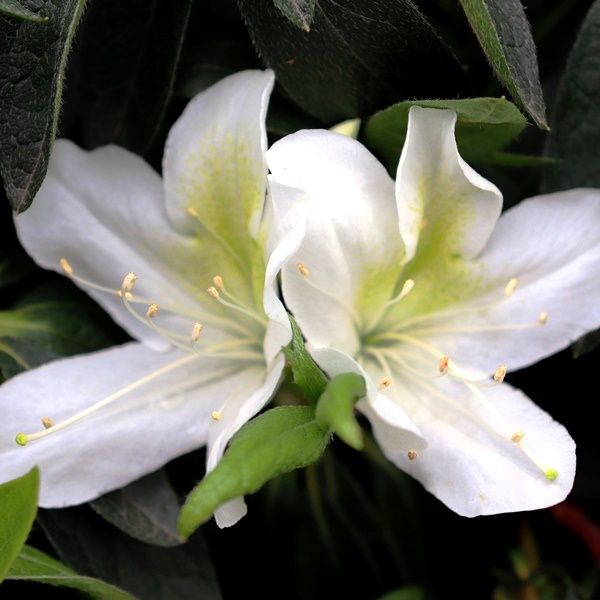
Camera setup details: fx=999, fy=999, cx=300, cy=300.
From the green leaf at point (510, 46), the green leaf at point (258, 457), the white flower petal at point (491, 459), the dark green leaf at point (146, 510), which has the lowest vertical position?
the dark green leaf at point (146, 510)

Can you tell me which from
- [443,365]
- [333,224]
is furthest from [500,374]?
[333,224]

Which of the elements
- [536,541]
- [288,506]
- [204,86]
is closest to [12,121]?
[204,86]

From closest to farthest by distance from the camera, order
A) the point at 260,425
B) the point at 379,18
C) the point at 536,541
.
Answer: the point at 260,425, the point at 379,18, the point at 536,541

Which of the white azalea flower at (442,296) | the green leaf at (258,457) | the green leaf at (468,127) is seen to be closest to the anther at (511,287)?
the white azalea flower at (442,296)

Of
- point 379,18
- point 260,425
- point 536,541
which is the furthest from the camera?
point 536,541

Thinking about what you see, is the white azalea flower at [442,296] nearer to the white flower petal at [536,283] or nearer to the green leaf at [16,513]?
the white flower petal at [536,283]

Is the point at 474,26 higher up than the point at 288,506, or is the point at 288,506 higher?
the point at 474,26

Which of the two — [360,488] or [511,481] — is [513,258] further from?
[360,488]

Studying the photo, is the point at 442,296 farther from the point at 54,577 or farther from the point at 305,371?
the point at 54,577
